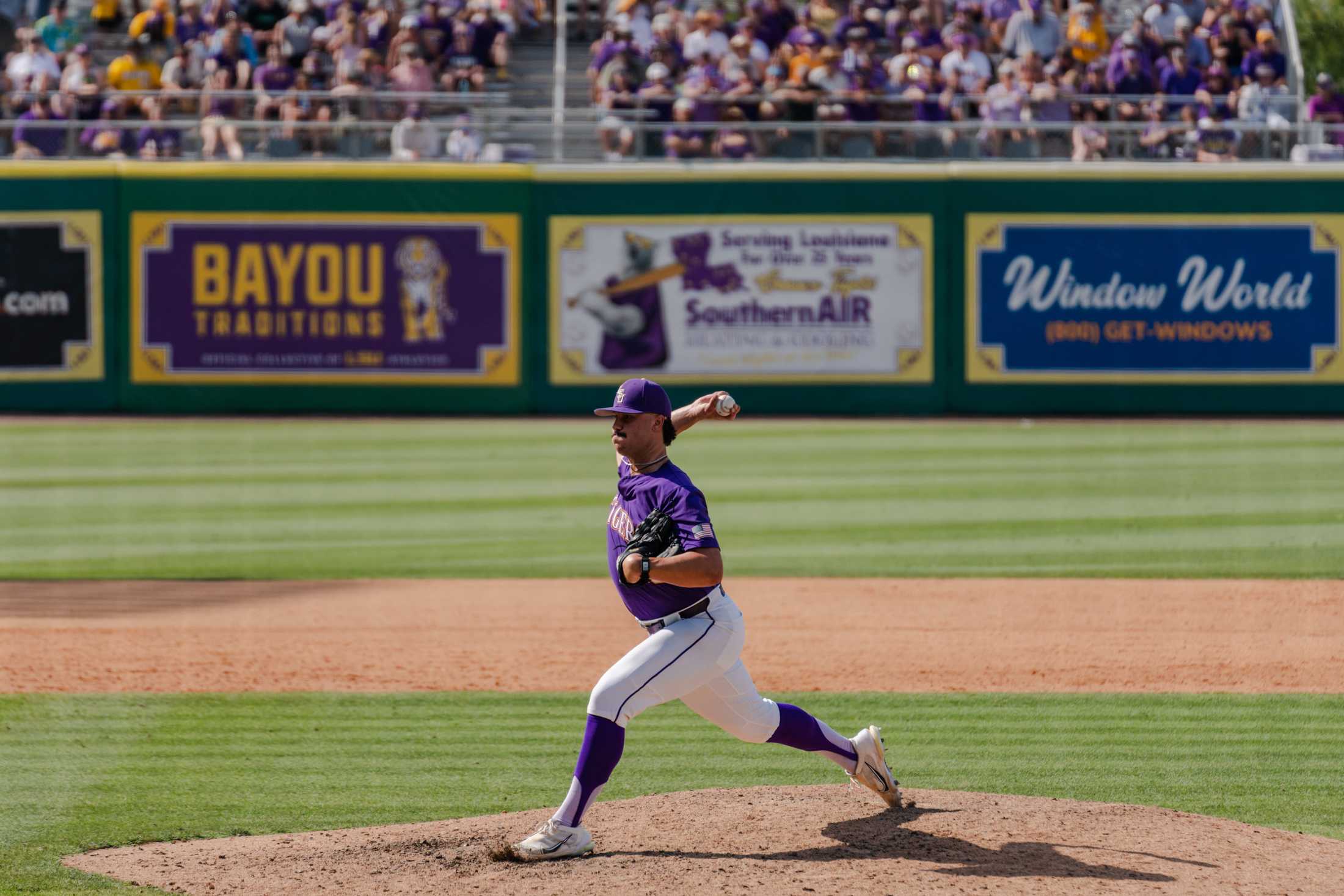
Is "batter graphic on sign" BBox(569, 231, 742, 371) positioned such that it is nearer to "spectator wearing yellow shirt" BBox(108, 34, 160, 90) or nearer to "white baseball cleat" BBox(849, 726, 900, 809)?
"spectator wearing yellow shirt" BBox(108, 34, 160, 90)

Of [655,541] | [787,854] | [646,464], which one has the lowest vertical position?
[787,854]

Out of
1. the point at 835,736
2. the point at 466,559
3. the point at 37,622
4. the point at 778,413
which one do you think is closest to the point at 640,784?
the point at 835,736

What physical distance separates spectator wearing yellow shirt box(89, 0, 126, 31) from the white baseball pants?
2138cm

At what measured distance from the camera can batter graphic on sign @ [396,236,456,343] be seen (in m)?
21.2

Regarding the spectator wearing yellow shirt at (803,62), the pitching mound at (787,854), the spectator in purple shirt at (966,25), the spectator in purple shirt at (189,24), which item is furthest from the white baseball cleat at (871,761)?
the spectator in purple shirt at (189,24)

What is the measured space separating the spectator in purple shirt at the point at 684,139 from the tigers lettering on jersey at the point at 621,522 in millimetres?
16027

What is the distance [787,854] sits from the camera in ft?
17.7

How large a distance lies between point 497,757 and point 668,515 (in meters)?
2.29

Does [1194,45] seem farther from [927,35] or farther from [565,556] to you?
[565,556]

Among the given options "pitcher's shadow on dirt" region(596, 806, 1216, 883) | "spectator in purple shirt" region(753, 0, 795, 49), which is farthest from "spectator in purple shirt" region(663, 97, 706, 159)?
"pitcher's shadow on dirt" region(596, 806, 1216, 883)

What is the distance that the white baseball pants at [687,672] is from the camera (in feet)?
17.3

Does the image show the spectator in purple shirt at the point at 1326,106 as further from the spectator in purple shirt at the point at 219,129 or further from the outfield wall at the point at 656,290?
the spectator in purple shirt at the point at 219,129

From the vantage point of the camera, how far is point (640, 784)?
6.57 meters

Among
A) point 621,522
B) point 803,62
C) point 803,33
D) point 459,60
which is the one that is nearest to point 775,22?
point 803,33
